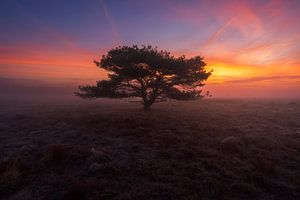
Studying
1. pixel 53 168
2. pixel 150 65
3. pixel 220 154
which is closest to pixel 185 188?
pixel 220 154

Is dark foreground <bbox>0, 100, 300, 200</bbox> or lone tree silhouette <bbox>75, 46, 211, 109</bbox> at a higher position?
lone tree silhouette <bbox>75, 46, 211, 109</bbox>

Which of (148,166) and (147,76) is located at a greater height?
(147,76)

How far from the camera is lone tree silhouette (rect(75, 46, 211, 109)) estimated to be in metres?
23.9

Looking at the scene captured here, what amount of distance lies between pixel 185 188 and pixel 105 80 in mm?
19565

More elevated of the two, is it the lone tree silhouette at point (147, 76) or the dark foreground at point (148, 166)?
the lone tree silhouette at point (147, 76)

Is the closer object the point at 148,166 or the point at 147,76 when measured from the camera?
the point at 148,166

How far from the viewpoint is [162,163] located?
9539 mm

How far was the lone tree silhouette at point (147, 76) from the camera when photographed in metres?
23.9

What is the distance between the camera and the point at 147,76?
83.3 feet

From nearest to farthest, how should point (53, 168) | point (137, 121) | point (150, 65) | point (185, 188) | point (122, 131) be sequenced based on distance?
point (185, 188), point (53, 168), point (122, 131), point (137, 121), point (150, 65)

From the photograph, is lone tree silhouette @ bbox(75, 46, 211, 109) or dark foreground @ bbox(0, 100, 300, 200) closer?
dark foreground @ bbox(0, 100, 300, 200)

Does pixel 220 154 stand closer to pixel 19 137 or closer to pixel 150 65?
pixel 19 137

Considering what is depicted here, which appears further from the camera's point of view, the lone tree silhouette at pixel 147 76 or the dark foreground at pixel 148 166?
the lone tree silhouette at pixel 147 76

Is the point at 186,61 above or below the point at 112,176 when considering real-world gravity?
above
